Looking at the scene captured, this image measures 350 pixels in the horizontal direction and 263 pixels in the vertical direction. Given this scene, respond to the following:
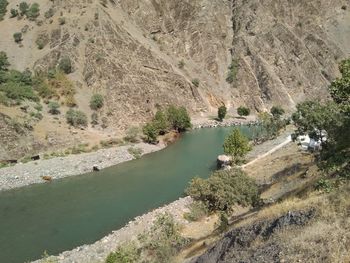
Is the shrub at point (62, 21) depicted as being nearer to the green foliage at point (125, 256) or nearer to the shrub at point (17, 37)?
the shrub at point (17, 37)

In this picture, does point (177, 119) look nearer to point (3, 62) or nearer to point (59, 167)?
point (59, 167)

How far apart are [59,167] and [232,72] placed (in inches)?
2750

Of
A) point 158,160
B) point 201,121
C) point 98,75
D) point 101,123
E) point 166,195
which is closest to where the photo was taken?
point 166,195

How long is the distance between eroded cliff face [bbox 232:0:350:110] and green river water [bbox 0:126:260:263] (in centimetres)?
5080

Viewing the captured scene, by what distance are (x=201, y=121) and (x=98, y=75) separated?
24548 mm

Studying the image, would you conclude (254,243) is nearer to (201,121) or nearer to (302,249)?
(302,249)

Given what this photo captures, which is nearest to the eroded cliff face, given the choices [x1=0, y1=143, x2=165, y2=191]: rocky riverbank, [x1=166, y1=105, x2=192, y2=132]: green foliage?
[x1=166, y1=105, x2=192, y2=132]: green foliage

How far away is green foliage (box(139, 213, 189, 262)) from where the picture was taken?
Answer: 28.0m

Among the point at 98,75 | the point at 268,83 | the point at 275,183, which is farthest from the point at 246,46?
the point at 275,183

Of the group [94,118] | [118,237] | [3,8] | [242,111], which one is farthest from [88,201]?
[3,8]

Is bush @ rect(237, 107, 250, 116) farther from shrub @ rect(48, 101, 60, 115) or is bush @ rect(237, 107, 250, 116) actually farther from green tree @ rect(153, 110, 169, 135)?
shrub @ rect(48, 101, 60, 115)

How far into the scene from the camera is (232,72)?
415 ft

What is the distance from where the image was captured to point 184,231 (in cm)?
3888

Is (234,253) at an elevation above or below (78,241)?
above
